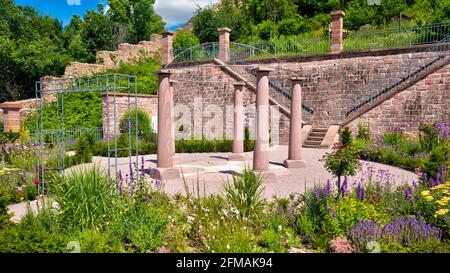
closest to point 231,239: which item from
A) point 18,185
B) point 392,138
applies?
point 18,185

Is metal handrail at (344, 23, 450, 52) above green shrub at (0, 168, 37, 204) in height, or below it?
above

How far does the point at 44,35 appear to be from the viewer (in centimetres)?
2980

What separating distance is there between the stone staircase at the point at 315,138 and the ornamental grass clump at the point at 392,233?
11.8m

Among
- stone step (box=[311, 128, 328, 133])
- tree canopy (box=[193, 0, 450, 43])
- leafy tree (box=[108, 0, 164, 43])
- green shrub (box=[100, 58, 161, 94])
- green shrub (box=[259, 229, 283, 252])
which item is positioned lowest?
green shrub (box=[259, 229, 283, 252])

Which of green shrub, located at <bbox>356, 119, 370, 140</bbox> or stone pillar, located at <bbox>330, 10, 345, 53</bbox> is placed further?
stone pillar, located at <bbox>330, 10, 345, 53</bbox>

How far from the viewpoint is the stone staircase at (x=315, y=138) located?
16.8 m

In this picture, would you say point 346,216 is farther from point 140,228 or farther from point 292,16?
point 292,16

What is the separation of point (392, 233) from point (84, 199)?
415 centimetres

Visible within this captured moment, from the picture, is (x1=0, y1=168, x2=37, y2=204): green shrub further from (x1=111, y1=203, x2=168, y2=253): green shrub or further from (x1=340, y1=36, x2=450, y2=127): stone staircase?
(x1=340, y1=36, x2=450, y2=127): stone staircase

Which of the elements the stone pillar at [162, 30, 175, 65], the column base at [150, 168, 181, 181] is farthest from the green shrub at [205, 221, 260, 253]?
the stone pillar at [162, 30, 175, 65]

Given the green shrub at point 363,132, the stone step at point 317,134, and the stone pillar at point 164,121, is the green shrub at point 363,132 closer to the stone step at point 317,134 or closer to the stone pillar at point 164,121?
the stone step at point 317,134

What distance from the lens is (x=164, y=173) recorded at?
33.2 ft

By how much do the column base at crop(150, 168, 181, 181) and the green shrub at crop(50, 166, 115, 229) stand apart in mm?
4300

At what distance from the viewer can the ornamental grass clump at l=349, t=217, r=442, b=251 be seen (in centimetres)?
469
